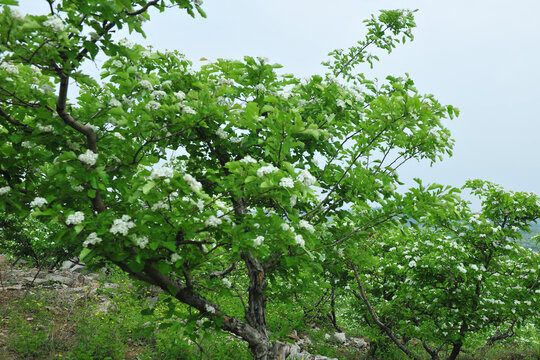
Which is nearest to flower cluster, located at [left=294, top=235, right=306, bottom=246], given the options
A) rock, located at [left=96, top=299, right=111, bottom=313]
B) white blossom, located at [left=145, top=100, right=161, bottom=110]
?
white blossom, located at [left=145, top=100, right=161, bottom=110]

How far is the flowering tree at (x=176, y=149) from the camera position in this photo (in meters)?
3.19

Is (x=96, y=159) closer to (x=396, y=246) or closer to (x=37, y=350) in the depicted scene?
(x=37, y=350)

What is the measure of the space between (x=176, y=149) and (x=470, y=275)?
6523 mm

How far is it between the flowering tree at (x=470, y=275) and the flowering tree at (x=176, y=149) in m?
3.54

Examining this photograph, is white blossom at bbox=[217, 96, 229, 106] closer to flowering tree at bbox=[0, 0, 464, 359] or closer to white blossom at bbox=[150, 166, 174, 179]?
flowering tree at bbox=[0, 0, 464, 359]

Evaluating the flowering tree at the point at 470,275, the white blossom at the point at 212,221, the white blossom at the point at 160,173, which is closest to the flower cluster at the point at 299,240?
the white blossom at the point at 212,221

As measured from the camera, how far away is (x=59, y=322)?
7.82 meters

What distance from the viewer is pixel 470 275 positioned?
7660mm

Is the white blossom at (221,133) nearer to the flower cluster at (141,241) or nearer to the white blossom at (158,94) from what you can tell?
the white blossom at (158,94)

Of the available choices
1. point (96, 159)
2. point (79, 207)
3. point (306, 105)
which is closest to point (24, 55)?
point (96, 159)

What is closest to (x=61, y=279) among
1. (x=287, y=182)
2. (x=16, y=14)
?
(x=16, y=14)

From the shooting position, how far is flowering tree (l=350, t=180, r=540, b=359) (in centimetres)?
761

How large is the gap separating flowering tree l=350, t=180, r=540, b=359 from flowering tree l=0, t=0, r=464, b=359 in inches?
139

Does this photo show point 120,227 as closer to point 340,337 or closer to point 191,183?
point 191,183
